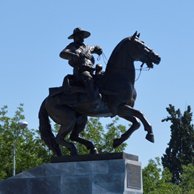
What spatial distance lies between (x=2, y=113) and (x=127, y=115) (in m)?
22.5

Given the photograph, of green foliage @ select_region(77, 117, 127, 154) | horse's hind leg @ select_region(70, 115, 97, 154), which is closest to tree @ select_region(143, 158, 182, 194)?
green foliage @ select_region(77, 117, 127, 154)

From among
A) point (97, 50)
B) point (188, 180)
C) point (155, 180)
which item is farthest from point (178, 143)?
point (97, 50)

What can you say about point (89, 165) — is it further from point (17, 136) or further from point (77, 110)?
point (17, 136)

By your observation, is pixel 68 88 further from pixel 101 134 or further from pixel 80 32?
pixel 101 134

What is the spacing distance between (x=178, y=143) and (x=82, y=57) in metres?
49.2

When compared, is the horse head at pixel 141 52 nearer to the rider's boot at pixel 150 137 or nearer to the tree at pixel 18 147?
the rider's boot at pixel 150 137

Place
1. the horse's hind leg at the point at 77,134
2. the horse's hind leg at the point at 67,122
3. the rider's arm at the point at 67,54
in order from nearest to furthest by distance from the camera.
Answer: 1. the horse's hind leg at the point at 67,122
2. the rider's arm at the point at 67,54
3. the horse's hind leg at the point at 77,134

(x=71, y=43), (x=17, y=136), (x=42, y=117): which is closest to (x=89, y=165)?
(x=42, y=117)

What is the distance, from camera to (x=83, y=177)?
17047 mm

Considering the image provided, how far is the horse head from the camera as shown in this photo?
17906 millimetres

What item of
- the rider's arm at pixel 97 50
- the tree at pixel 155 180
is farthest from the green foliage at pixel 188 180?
the rider's arm at pixel 97 50

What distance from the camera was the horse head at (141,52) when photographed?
705 inches

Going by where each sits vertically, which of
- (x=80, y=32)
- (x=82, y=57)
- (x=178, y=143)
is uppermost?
(x=178, y=143)

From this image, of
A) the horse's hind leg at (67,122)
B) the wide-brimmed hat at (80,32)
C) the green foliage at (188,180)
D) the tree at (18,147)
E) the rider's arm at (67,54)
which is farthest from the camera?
the green foliage at (188,180)
